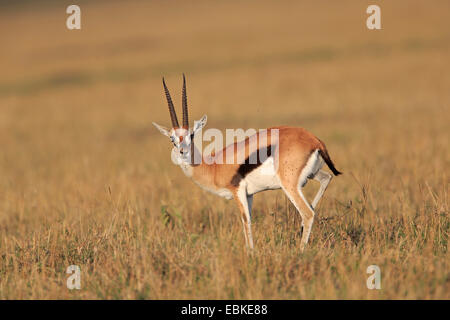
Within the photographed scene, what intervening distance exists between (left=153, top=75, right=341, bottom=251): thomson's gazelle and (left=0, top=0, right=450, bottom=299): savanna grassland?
0.43 metres

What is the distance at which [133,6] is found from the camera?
7100 centimetres

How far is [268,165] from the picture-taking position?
592cm

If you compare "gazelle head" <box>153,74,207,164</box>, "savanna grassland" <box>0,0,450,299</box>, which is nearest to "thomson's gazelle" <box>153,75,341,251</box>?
"gazelle head" <box>153,74,207,164</box>

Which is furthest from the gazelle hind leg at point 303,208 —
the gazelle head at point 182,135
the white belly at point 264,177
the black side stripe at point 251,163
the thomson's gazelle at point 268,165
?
the gazelle head at point 182,135

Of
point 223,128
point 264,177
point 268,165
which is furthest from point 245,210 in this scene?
point 223,128

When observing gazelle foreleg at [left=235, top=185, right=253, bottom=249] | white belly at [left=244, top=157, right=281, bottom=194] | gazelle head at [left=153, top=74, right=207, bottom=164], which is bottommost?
gazelle foreleg at [left=235, top=185, right=253, bottom=249]

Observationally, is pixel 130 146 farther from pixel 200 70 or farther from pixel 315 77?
pixel 200 70

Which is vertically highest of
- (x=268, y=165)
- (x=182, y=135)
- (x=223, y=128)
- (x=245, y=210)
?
(x=223, y=128)

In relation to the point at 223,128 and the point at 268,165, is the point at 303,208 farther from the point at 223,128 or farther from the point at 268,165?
the point at 223,128

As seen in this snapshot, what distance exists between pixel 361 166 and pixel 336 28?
29.7 m

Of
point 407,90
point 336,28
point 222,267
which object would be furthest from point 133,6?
point 222,267

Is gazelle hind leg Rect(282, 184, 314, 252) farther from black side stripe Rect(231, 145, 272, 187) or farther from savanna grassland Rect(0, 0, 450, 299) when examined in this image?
black side stripe Rect(231, 145, 272, 187)

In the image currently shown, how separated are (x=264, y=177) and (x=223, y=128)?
10828 mm

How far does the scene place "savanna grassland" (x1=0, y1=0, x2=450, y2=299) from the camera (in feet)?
16.5
